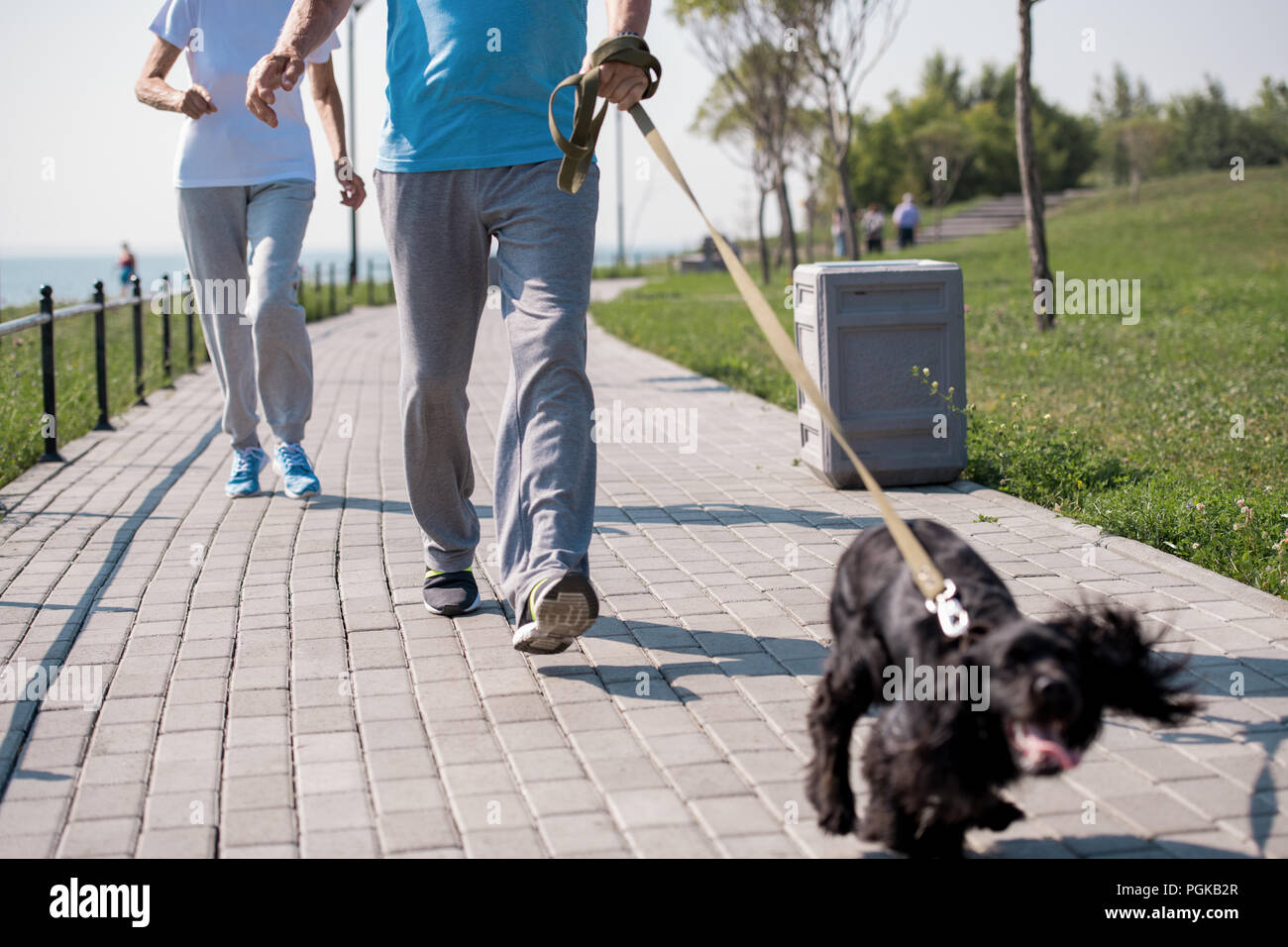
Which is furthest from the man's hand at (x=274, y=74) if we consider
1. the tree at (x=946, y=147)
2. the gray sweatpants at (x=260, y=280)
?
the tree at (x=946, y=147)

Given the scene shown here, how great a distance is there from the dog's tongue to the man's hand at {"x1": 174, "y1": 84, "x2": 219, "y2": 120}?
5131 millimetres

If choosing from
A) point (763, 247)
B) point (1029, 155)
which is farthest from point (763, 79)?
point (1029, 155)

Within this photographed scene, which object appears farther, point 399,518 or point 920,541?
point 399,518

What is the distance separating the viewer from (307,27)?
4.04 metres

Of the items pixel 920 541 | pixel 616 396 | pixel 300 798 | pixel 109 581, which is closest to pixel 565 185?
pixel 920 541

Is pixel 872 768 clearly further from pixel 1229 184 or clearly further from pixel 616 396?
pixel 1229 184

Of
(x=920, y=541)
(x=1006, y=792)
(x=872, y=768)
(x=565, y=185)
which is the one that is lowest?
(x=1006, y=792)

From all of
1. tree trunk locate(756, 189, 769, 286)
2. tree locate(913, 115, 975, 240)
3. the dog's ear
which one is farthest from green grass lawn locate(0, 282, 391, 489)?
tree locate(913, 115, 975, 240)

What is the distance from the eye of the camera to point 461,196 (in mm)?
3834

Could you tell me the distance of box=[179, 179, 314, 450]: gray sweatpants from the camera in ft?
19.8

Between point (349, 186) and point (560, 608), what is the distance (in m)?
3.18

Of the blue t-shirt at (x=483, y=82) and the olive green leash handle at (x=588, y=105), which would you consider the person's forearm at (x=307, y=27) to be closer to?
the blue t-shirt at (x=483, y=82)

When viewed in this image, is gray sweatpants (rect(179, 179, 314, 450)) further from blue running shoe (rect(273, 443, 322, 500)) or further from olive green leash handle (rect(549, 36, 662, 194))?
olive green leash handle (rect(549, 36, 662, 194))

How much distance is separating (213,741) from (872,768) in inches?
69.6
